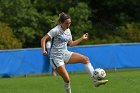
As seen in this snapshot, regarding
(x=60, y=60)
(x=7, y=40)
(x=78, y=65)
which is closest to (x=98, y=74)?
(x=60, y=60)

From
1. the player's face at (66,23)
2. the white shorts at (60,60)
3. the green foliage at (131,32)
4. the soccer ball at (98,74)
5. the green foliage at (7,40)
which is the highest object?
the player's face at (66,23)

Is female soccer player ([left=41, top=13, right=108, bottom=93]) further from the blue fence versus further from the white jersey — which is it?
the blue fence

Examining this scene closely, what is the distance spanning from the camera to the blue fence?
21281 millimetres

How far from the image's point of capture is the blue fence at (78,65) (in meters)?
21.3

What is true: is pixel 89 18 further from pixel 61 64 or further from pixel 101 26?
pixel 61 64

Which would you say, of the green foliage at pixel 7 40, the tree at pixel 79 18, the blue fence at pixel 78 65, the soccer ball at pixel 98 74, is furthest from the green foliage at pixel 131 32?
the soccer ball at pixel 98 74

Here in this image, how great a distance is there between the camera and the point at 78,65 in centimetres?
2238

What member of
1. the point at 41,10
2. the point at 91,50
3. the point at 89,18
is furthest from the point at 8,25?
the point at 91,50

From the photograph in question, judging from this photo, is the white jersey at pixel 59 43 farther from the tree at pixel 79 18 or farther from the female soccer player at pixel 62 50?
the tree at pixel 79 18

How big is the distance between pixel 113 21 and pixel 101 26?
1.03 m

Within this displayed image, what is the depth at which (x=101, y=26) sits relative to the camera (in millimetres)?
38312

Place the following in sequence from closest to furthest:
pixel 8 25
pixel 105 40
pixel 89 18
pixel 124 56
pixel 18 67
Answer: pixel 18 67 → pixel 124 56 → pixel 8 25 → pixel 105 40 → pixel 89 18

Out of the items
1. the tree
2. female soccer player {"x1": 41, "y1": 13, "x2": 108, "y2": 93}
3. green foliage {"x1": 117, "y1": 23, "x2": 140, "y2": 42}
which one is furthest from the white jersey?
the tree

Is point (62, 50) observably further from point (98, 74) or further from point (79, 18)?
point (79, 18)
